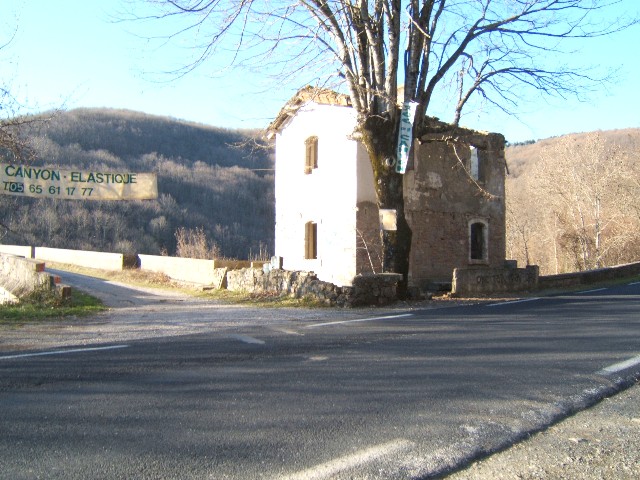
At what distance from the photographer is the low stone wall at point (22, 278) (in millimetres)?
14617

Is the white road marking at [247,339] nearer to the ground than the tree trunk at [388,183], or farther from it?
nearer to the ground

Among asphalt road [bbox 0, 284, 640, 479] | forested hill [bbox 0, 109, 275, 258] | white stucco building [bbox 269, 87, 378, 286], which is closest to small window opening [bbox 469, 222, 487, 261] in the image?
white stucco building [bbox 269, 87, 378, 286]

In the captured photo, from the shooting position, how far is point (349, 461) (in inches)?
148

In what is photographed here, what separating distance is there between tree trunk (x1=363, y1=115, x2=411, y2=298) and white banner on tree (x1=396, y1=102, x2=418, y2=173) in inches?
9.7

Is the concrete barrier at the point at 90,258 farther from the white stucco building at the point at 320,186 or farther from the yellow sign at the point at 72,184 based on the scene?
the yellow sign at the point at 72,184

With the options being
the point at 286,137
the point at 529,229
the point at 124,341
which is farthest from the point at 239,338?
the point at 529,229

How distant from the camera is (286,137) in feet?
77.1

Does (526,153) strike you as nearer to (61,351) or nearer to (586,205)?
(586,205)

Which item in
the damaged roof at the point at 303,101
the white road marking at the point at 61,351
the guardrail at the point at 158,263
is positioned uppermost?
the damaged roof at the point at 303,101

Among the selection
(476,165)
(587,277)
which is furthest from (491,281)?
(476,165)

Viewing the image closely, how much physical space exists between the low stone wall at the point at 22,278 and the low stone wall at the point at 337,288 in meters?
5.11

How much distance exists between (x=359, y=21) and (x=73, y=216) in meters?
72.2

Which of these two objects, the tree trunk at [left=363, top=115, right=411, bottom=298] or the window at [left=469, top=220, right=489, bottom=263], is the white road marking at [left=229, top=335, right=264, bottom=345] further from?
the window at [left=469, top=220, right=489, bottom=263]

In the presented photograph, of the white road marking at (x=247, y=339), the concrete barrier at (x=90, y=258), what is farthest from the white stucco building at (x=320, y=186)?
the concrete barrier at (x=90, y=258)
